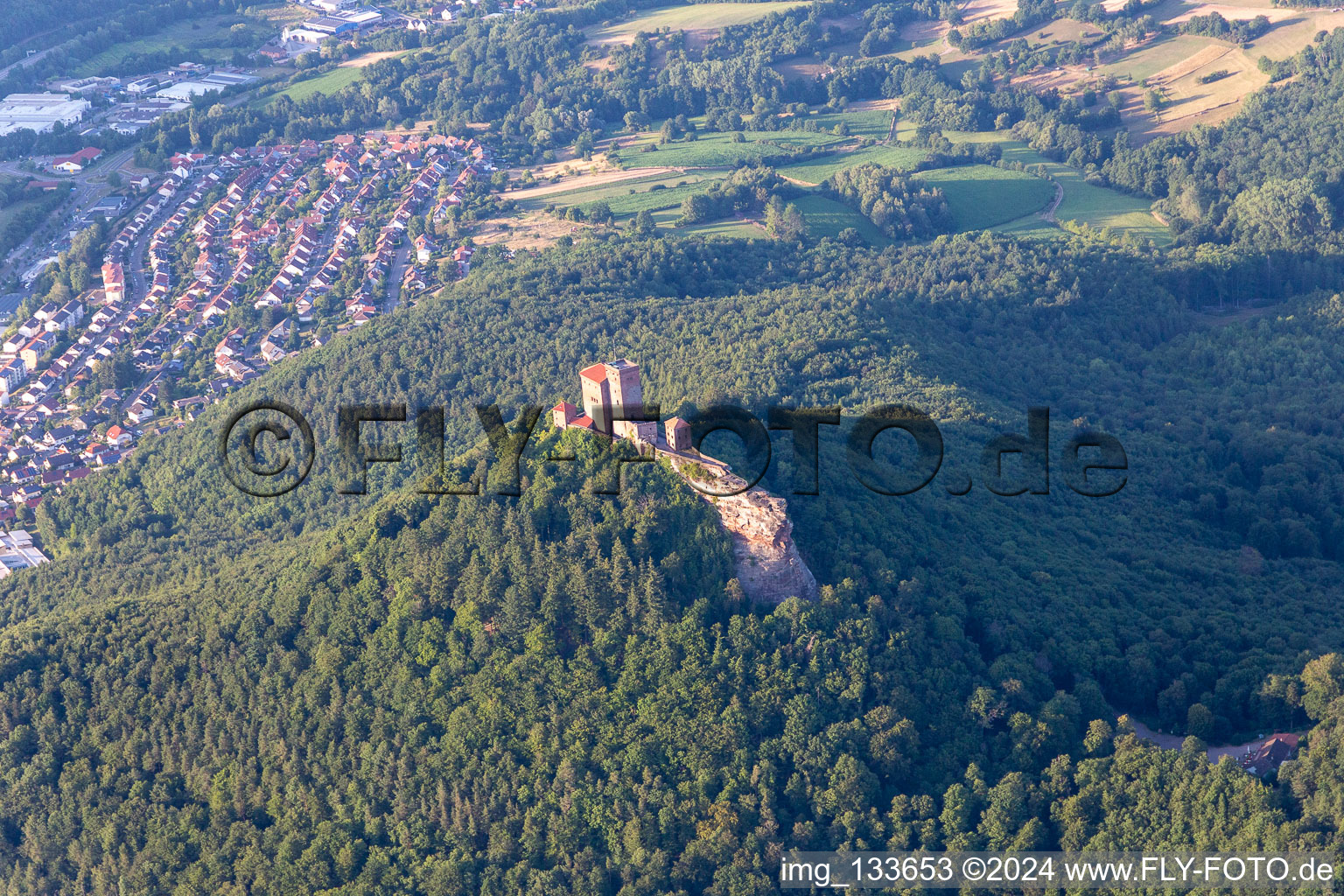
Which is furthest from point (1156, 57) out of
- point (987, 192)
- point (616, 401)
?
point (616, 401)

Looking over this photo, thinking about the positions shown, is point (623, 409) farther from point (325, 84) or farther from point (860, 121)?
point (325, 84)

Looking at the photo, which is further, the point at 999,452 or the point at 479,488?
the point at 999,452

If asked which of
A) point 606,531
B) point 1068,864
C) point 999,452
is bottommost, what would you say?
point 1068,864

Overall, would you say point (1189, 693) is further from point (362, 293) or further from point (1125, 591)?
point (362, 293)

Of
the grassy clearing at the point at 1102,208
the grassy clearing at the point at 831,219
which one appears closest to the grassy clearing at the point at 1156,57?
the grassy clearing at the point at 1102,208

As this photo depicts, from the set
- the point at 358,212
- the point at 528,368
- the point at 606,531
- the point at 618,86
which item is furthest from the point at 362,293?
the point at 606,531
